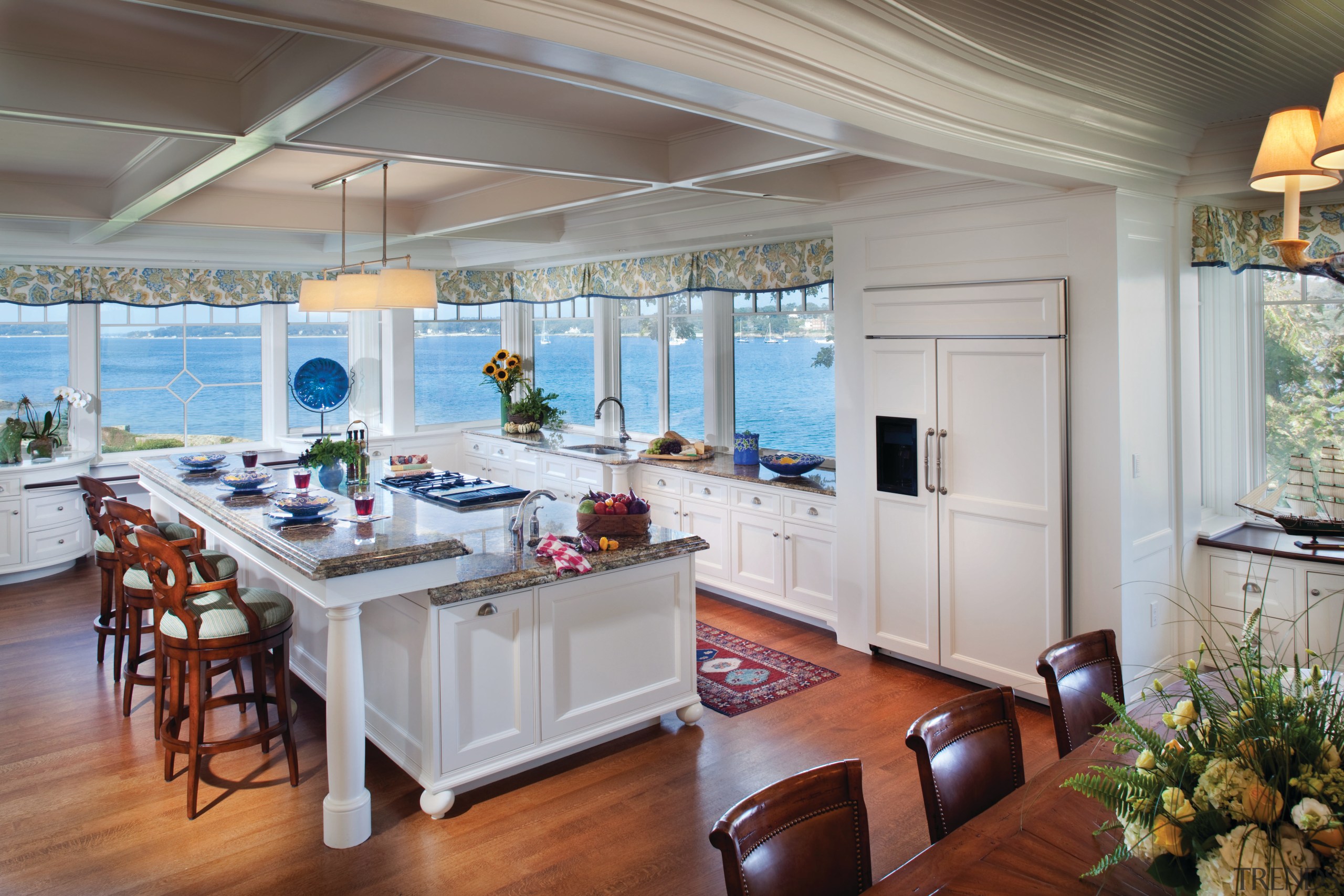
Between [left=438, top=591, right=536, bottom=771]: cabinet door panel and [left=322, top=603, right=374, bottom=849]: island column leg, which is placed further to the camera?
[left=438, top=591, right=536, bottom=771]: cabinet door panel

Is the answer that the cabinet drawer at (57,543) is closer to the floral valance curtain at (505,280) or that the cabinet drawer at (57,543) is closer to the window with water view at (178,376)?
the window with water view at (178,376)

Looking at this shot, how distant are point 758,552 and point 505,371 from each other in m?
3.25

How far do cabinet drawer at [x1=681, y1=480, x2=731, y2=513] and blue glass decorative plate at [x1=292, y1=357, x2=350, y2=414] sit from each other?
11.4 feet

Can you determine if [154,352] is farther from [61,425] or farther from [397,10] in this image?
[397,10]

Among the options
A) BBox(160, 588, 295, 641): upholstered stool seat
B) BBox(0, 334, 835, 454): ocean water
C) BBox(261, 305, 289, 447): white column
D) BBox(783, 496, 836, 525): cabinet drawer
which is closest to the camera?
BBox(160, 588, 295, 641): upholstered stool seat

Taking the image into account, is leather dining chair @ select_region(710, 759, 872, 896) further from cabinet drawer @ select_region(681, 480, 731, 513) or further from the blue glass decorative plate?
the blue glass decorative plate

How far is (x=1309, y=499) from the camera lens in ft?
13.5

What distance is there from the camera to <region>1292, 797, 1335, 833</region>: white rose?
1.22 meters

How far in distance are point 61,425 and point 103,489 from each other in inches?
106

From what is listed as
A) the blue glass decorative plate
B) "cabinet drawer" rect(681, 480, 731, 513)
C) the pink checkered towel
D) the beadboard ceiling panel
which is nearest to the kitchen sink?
"cabinet drawer" rect(681, 480, 731, 513)

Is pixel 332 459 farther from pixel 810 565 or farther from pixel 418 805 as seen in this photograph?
pixel 810 565

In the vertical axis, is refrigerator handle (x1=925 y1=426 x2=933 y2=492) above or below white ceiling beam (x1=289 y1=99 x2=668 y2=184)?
below

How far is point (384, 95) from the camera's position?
3.05m

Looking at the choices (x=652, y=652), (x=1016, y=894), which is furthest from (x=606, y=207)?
(x=1016, y=894)
